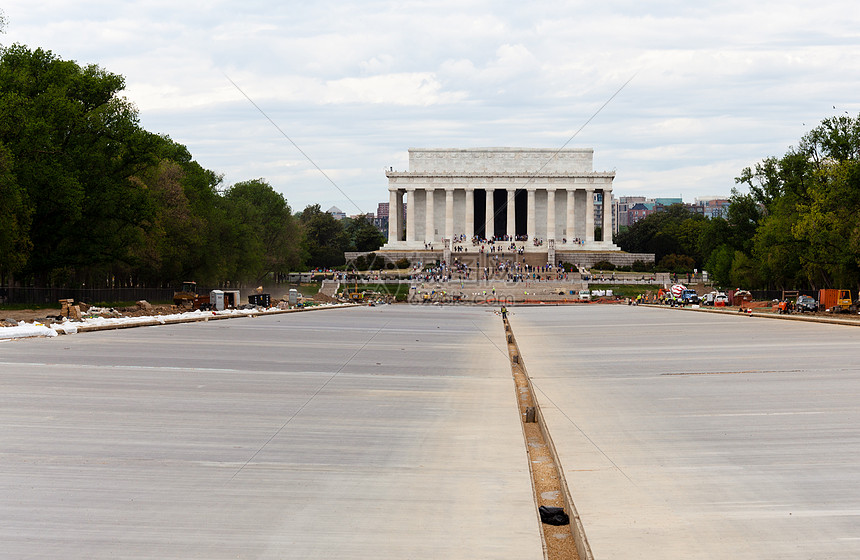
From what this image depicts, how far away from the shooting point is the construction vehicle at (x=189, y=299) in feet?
214

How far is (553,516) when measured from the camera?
9.51m

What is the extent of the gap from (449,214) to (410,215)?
21.4ft

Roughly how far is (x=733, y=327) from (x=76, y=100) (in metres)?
42.0

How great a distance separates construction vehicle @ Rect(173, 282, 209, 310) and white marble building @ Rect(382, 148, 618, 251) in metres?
72.5

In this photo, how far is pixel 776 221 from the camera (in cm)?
7775

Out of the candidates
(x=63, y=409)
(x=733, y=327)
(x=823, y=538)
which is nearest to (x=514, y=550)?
(x=823, y=538)

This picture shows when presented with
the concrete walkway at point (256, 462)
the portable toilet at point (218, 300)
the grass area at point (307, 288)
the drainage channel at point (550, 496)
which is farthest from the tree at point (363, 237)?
the drainage channel at point (550, 496)

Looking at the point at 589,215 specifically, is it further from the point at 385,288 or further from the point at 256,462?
the point at 256,462

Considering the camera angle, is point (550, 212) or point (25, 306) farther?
point (550, 212)

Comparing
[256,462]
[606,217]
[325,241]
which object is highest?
A: [606,217]

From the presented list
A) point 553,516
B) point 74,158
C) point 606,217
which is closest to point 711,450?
point 553,516

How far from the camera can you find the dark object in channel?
30.9ft

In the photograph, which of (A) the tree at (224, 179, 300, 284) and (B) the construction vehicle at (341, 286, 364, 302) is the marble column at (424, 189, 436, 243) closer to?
(A) the tree at (224, 179, 300, 284)

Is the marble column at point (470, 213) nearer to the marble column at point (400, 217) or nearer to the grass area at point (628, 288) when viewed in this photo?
the marble column at point (400, 217)
